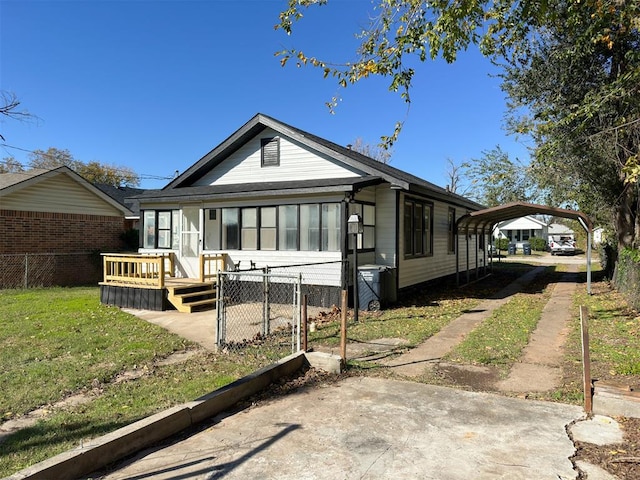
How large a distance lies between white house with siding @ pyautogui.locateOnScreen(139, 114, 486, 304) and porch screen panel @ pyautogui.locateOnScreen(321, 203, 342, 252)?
26mm

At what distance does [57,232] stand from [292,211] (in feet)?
34.9

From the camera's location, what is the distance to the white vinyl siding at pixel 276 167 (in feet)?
40.6

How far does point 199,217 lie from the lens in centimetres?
1401

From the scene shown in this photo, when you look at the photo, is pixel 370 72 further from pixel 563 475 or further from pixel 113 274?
pixel 113 274

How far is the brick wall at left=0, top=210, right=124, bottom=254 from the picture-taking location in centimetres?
1556

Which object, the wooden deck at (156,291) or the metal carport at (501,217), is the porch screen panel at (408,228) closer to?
the metal carport at (501,217)

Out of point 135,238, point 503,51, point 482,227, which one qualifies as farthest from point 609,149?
point 135,238

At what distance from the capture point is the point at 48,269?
1602 cm

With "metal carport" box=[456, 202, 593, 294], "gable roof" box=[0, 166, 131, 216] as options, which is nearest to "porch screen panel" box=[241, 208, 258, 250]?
"metal carport" box=[456, 202, 593, 294]

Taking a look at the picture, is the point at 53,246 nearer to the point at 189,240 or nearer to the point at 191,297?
the point at 189,240

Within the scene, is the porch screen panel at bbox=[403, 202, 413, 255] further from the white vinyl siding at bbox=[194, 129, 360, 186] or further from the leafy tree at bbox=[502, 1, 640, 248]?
the leafy tree at bbox=[502, 1, 640, 248]

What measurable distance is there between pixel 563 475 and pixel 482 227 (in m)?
18.5

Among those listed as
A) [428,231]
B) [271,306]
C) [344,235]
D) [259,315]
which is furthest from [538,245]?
[259,315]

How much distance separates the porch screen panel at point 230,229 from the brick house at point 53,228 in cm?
709
